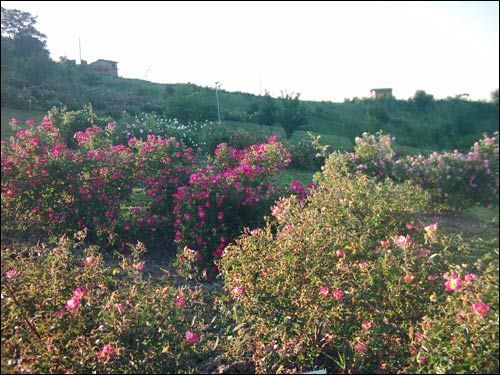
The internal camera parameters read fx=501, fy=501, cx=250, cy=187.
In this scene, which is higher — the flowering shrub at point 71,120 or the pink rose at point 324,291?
the flowering shrub at point 71,120

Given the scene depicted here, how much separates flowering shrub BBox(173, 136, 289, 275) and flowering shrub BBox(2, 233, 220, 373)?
177cm

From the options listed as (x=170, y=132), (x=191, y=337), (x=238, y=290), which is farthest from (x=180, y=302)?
(x=170, y=132)

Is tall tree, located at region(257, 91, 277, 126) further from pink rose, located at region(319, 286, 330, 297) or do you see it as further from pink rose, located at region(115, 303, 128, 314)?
pink rose, located at region(115, 303, 128, 314)

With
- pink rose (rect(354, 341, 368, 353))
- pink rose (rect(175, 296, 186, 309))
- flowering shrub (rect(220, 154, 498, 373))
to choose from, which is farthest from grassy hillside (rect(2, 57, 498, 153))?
pink rose (rect(175, 296, 186, 309))

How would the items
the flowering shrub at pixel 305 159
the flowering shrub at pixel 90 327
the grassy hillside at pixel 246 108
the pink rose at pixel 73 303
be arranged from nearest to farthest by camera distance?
1. the flowering shrub at pixel 90 327
2. the pink rose at pixel 73 303
3. the grassy hillside at pixel 246 108
4. the flowering shrub at pixel 305 159

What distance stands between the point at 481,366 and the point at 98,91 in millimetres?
16699

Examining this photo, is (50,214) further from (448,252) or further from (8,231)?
(448,252)

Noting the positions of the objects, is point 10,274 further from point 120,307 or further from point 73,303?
point 120,307

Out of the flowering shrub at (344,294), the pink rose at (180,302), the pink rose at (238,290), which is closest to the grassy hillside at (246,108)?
the flowering shrub at (344,294)

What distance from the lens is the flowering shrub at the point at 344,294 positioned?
8.63 ft

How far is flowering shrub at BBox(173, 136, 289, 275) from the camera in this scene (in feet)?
Answer: 15.8

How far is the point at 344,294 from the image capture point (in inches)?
110

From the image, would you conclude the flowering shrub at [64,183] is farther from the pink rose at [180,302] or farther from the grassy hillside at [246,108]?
the pink rose at [180,302]

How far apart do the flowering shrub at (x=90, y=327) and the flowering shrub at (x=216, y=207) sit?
1.77 m
